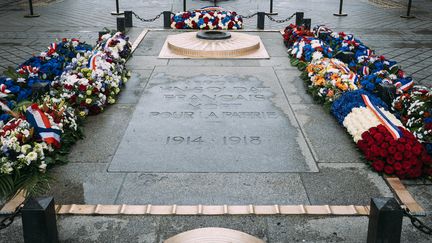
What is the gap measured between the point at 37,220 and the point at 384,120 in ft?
10.0

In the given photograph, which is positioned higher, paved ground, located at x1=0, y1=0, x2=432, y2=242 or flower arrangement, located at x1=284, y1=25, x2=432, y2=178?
flower arrangement, located at x1=284, y1=25, x2=432, y2=178

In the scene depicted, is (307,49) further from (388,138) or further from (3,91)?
(3,91)

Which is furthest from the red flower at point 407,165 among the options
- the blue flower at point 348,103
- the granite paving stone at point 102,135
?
Result: the granite paving stone at point 102,135

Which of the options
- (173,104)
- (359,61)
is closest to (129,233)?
(173,104)

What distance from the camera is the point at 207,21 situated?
386 inches

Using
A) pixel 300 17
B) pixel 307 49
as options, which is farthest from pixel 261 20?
pixel 307 49

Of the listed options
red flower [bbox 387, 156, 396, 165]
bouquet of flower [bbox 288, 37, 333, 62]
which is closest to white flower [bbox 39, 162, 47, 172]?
red flower [bbox 387, 156, 396, 165]

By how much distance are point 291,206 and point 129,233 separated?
1140 millimetres

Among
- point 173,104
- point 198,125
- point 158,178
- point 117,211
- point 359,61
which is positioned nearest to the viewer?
point 117,211

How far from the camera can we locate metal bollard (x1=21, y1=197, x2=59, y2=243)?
9.21ft

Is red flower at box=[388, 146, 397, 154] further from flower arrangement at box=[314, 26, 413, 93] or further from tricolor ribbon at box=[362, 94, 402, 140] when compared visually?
flower arrangement at box=[314, 26, 413, 93]

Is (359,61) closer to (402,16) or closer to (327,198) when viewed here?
(327,198)

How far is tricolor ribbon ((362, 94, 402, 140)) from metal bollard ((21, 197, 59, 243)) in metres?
2.78

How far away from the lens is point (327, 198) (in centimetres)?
370
